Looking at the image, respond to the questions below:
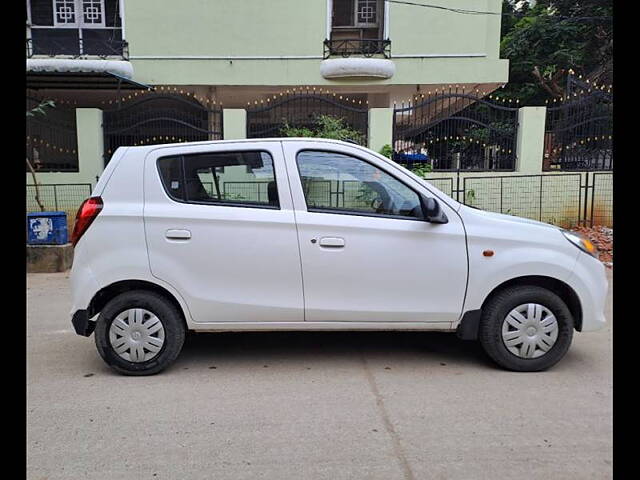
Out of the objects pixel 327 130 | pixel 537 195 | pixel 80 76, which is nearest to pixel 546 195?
pixel 537 195

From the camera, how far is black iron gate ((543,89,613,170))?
988 centimetres

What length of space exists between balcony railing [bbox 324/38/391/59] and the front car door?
984 cm

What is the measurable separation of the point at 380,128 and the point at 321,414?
25.6 ft

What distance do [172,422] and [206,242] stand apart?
1.35 metres

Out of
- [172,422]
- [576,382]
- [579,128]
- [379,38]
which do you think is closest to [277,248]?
[172,422]

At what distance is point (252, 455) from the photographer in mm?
2828

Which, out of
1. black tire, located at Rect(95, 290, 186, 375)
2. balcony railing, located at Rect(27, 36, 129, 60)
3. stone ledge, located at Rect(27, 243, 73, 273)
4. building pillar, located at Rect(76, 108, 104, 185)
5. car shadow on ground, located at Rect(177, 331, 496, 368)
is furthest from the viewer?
balcony railing, located at Rect(27, 36, 129, 60)

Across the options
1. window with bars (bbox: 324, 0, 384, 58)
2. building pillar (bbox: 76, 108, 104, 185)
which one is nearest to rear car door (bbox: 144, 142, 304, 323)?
building pillar (bbox: 76, 108, 104, 185)

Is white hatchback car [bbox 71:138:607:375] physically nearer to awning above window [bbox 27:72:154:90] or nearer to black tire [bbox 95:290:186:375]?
black tire [bbox 95:290:186:375]

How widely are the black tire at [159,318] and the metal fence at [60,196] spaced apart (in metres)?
7.24

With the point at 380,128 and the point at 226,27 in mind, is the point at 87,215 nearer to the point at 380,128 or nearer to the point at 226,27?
the point at 380,128

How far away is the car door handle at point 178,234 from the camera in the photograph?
3.81m

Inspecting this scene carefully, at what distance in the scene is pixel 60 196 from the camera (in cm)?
1030

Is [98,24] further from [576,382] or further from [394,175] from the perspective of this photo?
[576,382]
